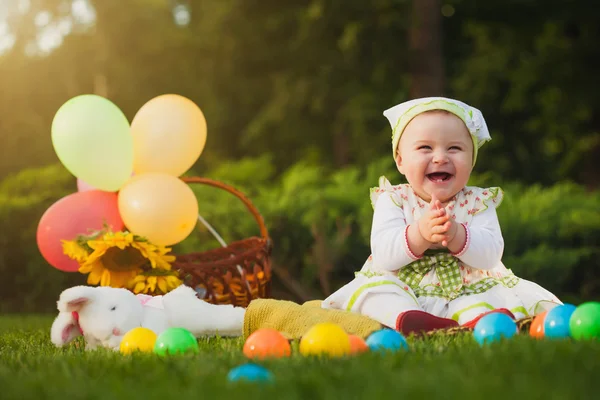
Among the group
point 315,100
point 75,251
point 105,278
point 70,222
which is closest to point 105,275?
point 105,278

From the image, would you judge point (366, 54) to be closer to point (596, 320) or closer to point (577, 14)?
point (577, 14)

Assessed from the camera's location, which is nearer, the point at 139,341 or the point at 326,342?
the point at 326,342

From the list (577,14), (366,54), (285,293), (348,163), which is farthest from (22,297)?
(577,14)

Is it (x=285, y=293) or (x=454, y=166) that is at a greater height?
(x=454, y=166)

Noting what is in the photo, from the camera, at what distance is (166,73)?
39.9 feet

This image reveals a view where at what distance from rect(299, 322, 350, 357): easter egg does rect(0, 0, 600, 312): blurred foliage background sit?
9.51ft

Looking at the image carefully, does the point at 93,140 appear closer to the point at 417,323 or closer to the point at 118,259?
the point at 118,259

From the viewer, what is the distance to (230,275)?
13.1ft

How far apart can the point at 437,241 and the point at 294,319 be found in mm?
631

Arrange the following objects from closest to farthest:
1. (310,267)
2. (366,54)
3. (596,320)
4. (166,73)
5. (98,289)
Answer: (596,320), (98,289), (310,267), (366,54), (166,73)

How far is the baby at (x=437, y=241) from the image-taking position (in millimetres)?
2990

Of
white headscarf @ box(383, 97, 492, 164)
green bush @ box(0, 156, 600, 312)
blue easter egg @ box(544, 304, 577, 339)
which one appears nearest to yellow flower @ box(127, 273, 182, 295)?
white headscarf @ box(383, 97, 492, 164)

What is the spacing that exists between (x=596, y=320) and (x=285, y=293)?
334 cm

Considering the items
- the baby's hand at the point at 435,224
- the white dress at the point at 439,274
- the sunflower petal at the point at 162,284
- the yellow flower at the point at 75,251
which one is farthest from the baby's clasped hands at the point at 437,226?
the yellow flower at the point at 75,251
